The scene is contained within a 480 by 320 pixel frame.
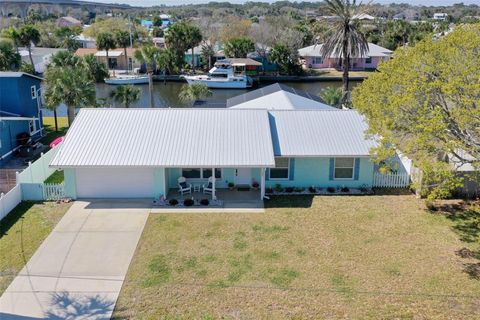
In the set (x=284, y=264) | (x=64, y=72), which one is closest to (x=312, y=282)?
(x=284, y=264)

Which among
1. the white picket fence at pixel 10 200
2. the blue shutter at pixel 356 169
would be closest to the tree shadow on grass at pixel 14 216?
the white picket fence at pixel 10 200

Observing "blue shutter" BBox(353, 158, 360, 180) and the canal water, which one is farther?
the canal water

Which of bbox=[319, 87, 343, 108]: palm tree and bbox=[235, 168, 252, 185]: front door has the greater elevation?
bbox=[319, 87, 343, 108]: palm tree

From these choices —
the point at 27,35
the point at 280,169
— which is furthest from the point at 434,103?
the point at 27,35

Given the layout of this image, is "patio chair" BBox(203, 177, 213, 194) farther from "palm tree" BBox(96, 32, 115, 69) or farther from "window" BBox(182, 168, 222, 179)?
"palm tree" BBox(96, 32, 115, 69)

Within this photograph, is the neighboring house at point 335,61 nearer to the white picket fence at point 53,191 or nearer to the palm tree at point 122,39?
the palm tree at point 122,39

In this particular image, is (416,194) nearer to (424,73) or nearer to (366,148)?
(366,148)

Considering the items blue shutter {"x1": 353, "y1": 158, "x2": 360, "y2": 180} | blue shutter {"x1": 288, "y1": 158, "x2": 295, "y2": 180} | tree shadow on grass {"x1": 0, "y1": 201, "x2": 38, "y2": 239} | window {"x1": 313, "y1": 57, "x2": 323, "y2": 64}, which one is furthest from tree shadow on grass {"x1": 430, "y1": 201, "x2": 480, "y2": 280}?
→ window {"x1": 313, "y1": 57, "x2": 323, "y2": 64}
